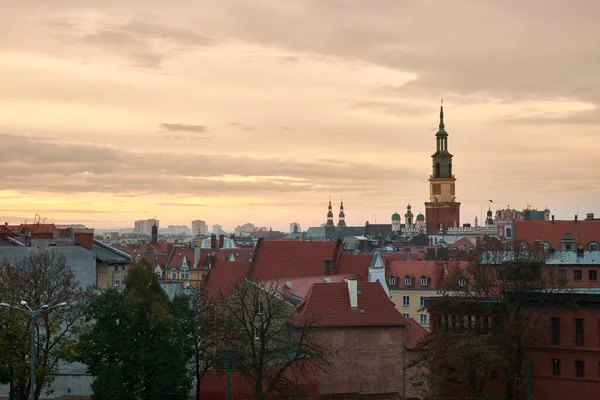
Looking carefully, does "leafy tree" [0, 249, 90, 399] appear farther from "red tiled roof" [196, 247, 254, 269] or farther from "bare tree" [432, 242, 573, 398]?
"red tiled roof" [196, 247, 254, 269]

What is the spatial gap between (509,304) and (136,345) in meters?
22.8

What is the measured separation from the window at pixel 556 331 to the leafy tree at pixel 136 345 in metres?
23.3

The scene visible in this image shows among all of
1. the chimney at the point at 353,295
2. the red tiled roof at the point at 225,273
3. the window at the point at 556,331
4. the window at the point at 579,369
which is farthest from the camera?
the red tiled roof at the point at 225,273

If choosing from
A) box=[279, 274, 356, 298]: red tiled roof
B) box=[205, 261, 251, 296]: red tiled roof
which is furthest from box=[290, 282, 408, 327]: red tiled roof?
box=[205, 261, 251, 296]: red tiled roof

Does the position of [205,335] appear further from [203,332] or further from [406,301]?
[406,301]

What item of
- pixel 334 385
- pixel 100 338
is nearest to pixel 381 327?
pixel 334 385

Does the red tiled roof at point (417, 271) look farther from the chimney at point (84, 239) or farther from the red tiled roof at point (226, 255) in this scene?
the chimney at point (84, 239)

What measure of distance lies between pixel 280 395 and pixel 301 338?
142 inches

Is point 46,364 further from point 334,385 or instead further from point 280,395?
point 334,385

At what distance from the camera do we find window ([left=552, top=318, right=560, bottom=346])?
205 ft

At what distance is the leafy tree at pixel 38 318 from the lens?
2156 inches

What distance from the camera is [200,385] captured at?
64.6m

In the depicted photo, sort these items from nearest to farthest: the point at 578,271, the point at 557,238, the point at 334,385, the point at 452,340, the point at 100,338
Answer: the point at 100,338 < the point at 452,340 < the point at 334,385 < the point at 578,271 < the point at 557,238

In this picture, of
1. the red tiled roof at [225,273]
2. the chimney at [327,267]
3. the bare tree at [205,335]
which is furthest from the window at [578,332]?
the red tiled roof at [225,273]
